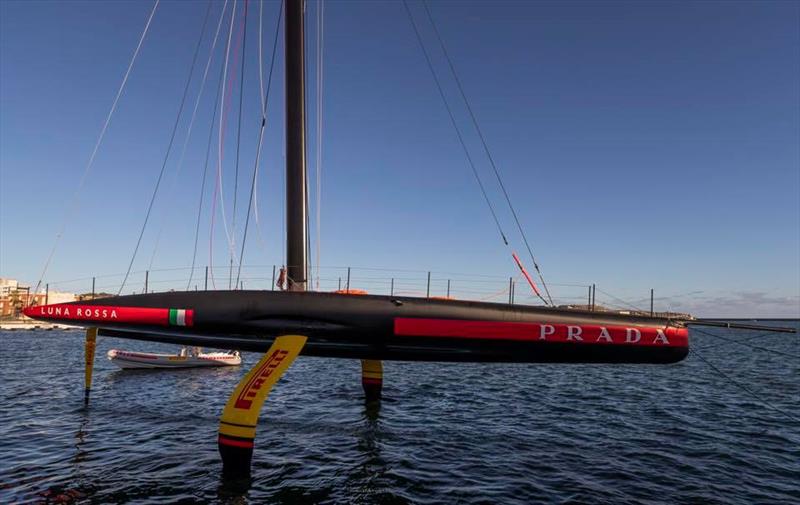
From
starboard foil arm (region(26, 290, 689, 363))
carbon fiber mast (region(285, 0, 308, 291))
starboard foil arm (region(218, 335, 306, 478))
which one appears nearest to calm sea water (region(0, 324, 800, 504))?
starboard foil arm (region(218, 335, 306, 478))

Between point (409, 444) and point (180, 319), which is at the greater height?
point (180, 319)

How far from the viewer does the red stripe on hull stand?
10.3 m

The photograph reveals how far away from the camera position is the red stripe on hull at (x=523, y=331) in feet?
33.8

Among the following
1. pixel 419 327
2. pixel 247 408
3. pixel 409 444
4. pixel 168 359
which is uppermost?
pixel 419 327

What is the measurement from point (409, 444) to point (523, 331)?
5.52m

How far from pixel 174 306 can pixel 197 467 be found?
12.8ft

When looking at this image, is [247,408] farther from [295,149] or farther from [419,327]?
[295,149]

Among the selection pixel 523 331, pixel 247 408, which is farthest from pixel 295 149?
pixel 523 331

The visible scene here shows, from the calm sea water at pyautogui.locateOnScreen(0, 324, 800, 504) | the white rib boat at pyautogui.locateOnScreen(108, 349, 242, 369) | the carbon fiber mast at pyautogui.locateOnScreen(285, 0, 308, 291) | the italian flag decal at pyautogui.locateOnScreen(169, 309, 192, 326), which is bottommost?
the white rib boat at pyautogui.locateOnScreen(108, 349, 242, 369)

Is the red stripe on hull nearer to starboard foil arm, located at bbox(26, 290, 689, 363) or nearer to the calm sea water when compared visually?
starboard foil arm, located at bbox(26, 290, 689, 363)

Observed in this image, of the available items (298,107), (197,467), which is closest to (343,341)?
(197,467)

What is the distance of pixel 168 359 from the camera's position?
95.3ft

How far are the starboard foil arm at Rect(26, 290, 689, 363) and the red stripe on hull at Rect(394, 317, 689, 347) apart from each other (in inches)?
0.9

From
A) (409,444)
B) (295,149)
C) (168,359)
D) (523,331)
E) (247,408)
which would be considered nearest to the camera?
(247,408)
